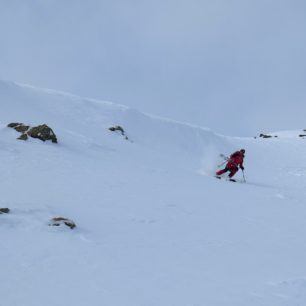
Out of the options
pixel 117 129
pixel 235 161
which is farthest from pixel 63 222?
pixel 117 129

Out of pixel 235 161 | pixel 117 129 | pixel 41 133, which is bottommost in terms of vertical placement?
pixel 41 133

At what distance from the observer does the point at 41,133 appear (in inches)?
788

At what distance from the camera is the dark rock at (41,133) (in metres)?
20.0

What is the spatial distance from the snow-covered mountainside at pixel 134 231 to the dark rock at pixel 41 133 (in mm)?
330

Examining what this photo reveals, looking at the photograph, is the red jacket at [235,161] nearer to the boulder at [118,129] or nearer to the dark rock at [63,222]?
the boulder at [118,129]

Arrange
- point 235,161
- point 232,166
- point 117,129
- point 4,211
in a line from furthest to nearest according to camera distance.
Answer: point 117,129 → point 235,161 → point 232,166 → point 4,211

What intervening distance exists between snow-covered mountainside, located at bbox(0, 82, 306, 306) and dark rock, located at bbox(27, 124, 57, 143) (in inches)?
13.0

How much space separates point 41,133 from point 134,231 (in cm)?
1013

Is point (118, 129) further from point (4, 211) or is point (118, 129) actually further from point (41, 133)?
point (4, 211)

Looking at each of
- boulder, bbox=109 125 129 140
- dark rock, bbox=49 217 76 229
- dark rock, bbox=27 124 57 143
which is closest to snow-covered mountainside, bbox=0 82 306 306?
dark rock, bbox=49 217 76 229

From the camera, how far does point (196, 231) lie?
1177cm

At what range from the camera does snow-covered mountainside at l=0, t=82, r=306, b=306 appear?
782 cm

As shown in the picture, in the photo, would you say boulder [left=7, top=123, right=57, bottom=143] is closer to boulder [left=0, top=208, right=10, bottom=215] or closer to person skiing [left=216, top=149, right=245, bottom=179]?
person skiing [left=216, top=149, right=245, bottom=179]

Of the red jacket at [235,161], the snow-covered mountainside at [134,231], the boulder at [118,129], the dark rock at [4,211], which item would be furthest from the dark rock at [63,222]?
the boulder at [118,129]
